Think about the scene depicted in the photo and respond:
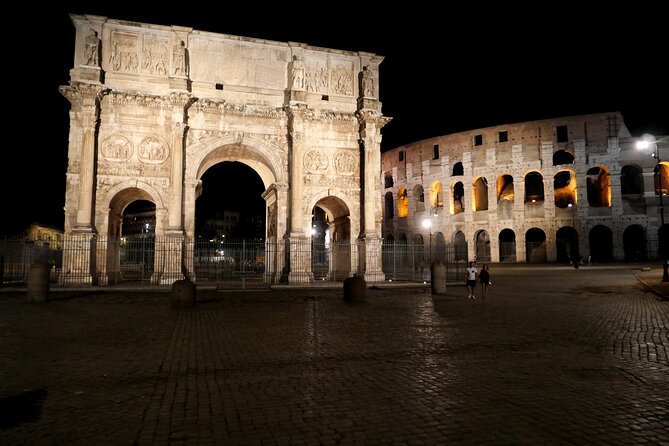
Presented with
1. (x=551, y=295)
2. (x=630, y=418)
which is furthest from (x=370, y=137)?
(x=630, y=418)

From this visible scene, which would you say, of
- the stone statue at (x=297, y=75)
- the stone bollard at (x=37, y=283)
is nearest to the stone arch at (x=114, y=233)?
the stone bollard at (x=37, y=283)

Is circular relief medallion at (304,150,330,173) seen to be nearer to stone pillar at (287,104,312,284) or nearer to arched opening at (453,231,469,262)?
stone pillar at (287,104,312,284)

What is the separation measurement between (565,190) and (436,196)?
1315 centimetres

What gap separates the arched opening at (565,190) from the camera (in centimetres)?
4172

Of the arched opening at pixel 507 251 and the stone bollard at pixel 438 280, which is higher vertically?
the arched opening at pixel 507 251

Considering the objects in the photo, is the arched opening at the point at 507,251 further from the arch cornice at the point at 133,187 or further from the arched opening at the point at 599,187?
the arch cornice at the point at 133,187

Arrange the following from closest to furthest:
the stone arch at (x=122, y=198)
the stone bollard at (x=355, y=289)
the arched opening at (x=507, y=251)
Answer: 1. the stone bollard at (x=355, y=289)
2. the stone arch at (x=122, y=198)
3. the arched opening at (x=507, y=251)

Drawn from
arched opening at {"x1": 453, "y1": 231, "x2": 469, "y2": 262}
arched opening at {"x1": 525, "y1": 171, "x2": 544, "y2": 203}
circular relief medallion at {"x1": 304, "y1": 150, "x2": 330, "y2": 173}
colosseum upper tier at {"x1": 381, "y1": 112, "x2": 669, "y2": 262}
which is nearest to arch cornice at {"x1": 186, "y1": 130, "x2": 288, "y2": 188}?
circular relief medallion at {"x1": 304, "y1": 150, "x2": 330, "y2": 173}

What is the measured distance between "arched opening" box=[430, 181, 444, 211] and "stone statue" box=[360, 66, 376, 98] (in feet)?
83.3

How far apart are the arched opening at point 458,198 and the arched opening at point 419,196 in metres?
3.60

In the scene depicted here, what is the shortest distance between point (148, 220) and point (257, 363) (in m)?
100.0

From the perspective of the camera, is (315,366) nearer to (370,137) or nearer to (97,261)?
(97,261)

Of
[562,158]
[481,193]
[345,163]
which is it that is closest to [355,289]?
[345,163]

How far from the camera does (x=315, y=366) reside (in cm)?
617
